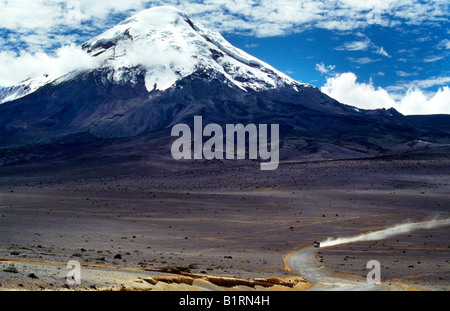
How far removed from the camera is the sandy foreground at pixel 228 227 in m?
15.3

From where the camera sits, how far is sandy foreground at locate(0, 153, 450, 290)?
15336 millimetres

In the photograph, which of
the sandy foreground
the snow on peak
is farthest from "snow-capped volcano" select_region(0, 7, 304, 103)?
the sandy foreground

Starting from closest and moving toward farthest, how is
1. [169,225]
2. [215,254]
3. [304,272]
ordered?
[304,272] < [215,254] < [169,225]

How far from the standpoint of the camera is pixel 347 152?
308 feet

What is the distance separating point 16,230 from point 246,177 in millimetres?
41846

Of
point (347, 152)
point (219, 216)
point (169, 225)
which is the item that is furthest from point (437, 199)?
point (347, 152)

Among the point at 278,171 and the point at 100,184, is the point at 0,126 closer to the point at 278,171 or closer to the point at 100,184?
Result: the point at 100,184

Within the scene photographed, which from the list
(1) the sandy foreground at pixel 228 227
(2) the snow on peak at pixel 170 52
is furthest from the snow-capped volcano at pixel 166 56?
(1) the sandy foreground at pixel 228 227

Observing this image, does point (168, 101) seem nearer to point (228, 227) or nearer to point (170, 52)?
point (170, 52)

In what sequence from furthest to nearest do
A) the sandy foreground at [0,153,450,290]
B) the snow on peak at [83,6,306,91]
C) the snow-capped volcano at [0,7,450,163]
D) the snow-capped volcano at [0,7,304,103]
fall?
the snow on peak at [83,6,306,91] → the snow-capped volcano at [0,7,304,103] → the snow-capped volcano at [0,7,450,163] → the sandy foreground at [0,153,450,290]

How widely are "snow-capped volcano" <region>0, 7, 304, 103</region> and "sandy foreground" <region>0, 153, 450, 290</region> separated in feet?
288

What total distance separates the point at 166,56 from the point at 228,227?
131 metres

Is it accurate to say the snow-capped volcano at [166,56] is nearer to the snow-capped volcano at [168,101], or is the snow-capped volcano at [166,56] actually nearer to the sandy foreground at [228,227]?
the snow-capped volcano at [168,101]

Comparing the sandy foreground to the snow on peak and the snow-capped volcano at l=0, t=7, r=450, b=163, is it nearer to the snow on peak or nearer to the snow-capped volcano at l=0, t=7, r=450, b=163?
the snow-capped volcano at l=0, t=7, r=450, b=163
